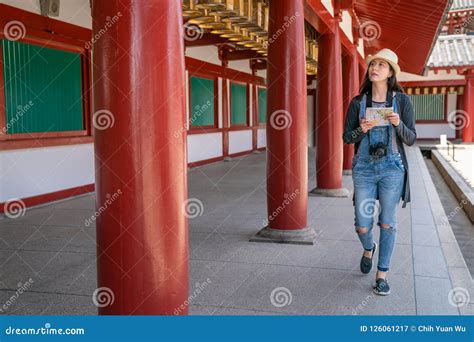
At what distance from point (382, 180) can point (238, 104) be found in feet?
42.1

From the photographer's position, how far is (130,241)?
269 centimetres

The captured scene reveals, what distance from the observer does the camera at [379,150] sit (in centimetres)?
376

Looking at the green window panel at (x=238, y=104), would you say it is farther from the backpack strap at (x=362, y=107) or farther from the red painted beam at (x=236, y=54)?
the backpack strap at (x=362, y=107)

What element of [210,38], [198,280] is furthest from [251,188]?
[198,280]

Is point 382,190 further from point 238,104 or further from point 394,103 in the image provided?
point 238,104

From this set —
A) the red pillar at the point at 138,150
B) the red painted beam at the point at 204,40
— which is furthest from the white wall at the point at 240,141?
the red pillar at the point at 138,150

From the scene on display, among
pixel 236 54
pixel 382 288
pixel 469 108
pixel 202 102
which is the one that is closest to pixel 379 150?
pixel 382 288

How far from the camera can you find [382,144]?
3779mm

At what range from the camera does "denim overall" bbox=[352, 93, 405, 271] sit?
3.79 meters

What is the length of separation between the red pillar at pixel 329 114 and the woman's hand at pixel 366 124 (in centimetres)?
474

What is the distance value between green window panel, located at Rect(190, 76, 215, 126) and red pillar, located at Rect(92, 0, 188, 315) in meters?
10.2

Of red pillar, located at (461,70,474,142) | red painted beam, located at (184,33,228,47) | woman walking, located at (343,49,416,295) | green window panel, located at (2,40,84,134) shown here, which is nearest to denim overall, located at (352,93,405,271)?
woman walking, located at (343,49,416,295)

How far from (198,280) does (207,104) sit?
9.99 m

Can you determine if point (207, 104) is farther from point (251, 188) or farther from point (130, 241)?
point (130, 241)
